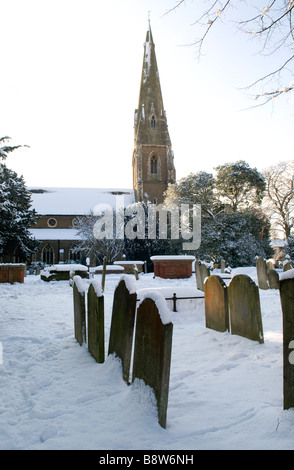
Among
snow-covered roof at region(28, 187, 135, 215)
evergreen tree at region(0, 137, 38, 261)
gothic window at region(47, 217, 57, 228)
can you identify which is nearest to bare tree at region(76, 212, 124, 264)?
snow-covered roof at region(28, 187, 135, 215)

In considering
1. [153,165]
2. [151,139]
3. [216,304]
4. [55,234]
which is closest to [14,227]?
[55,234]

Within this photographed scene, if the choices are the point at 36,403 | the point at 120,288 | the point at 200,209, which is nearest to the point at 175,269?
the point at 200,209

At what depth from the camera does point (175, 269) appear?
1552 centimetres

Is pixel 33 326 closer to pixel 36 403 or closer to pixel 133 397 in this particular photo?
pixel 36 403

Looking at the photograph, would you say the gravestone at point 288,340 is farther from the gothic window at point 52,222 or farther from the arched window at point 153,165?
the arched window at point 153,165

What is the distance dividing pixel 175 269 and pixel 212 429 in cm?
1330

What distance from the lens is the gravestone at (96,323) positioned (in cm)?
368

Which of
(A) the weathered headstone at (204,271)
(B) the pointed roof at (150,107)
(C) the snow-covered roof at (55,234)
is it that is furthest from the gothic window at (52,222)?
(A) the weathered headstone at (204,271)

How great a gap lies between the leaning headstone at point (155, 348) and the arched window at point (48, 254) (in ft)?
118

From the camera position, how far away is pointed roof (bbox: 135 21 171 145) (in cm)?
4191

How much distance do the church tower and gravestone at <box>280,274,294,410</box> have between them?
1519 inches

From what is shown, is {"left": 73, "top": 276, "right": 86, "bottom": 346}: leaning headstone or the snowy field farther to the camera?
{"left": 73, "top": 276, "right": 86, "bottom": 346}: leaning headstone

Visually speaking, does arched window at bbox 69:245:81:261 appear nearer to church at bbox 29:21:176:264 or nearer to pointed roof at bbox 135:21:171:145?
church at bbox 29:21:176:264

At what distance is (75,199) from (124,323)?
41.4m
